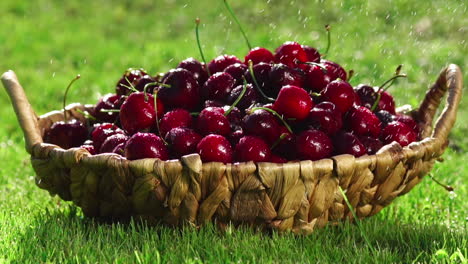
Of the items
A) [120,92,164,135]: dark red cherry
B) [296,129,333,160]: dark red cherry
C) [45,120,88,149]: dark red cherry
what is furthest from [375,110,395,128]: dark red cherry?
[45,120,88,149]: dark red cherry

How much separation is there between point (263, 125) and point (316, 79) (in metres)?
0.40

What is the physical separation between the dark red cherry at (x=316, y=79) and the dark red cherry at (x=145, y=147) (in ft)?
2.10

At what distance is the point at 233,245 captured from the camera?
213cm

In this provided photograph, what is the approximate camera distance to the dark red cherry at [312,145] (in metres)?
2.23

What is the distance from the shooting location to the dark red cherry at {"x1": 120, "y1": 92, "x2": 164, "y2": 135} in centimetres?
237

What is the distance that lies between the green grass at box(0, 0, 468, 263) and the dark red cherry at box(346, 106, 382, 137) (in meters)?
0.33

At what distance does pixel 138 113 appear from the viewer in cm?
237

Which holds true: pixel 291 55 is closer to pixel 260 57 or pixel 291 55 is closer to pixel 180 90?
pixel 260 57

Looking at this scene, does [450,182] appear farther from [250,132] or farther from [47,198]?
[47,198]

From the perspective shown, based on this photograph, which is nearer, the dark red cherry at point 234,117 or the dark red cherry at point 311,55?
the dark red cherry at point 234,117

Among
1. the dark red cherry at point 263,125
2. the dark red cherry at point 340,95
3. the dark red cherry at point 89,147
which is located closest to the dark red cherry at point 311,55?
the dark red cherry at point 340,95

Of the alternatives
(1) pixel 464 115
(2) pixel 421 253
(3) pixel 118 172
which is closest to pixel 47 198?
(3) pixel 118 172

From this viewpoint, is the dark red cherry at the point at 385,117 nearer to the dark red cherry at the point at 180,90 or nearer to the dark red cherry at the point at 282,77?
the dark red cherry at the point at 282,77

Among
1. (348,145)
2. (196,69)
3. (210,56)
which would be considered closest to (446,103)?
(348,145)
